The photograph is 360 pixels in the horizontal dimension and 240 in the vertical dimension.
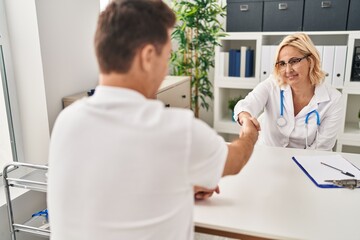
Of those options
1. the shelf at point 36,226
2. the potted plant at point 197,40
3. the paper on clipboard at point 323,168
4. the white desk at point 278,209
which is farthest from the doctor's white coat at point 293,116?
the potted plant at point 197,40

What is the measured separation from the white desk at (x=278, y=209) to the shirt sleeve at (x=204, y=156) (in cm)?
35

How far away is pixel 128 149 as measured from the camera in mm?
712

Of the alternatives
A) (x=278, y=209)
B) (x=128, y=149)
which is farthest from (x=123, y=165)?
(x=278, y=209)

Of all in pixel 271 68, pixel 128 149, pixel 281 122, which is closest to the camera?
pixel 128 149

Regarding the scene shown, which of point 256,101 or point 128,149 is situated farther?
point 256,101

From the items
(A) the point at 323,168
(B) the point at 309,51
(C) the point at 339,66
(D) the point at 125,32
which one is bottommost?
(A) the point at 323,168

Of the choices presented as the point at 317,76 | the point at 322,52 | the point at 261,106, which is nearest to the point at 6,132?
the point at 261,106

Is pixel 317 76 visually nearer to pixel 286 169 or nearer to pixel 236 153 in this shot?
pixel 286 169

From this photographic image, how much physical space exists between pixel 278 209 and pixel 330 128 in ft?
3.14

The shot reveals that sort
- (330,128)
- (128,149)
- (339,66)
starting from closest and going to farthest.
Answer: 1. (128,149)
2. (330,128)
3. (339,66)

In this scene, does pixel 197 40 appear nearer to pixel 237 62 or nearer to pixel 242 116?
pixel 237 62

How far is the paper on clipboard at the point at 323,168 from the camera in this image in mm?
1422

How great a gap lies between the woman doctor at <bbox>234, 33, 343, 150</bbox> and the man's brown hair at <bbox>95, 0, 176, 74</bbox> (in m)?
1.19

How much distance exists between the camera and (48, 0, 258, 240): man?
2.37ft
